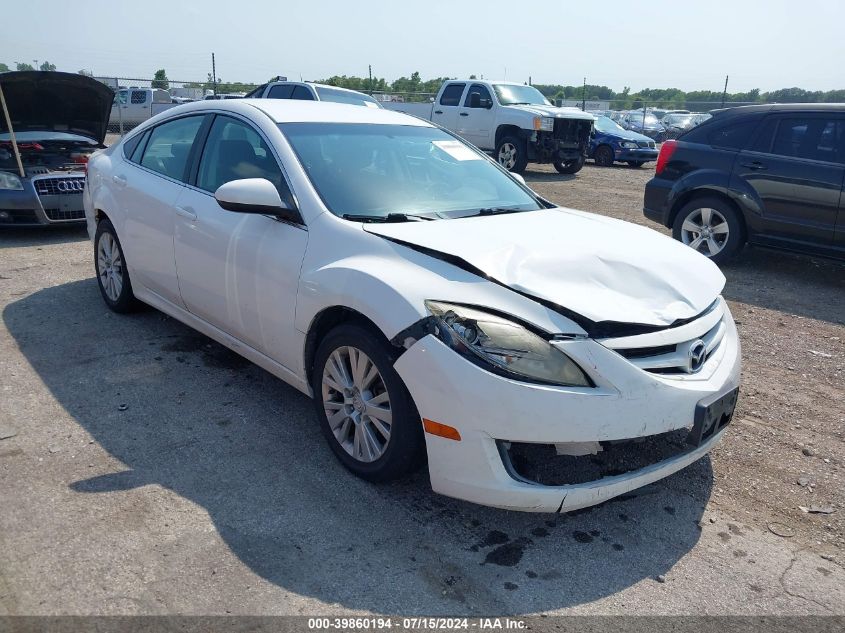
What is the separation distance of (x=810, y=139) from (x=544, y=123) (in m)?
9.09

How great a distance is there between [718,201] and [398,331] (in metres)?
5.92

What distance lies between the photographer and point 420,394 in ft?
9.58

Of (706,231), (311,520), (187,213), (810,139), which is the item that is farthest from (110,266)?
(810,139)

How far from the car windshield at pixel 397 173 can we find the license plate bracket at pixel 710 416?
1594 mm

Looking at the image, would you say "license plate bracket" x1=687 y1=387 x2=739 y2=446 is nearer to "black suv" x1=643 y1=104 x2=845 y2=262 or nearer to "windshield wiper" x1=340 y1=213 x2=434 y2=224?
"windshield wiper" x1=340 y1=213 x2=434 y2=224

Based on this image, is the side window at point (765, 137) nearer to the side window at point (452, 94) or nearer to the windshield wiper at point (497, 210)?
the windshield wiper at point (497, 210)

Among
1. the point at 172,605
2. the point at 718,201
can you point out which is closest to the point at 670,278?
A: the point at 172,605

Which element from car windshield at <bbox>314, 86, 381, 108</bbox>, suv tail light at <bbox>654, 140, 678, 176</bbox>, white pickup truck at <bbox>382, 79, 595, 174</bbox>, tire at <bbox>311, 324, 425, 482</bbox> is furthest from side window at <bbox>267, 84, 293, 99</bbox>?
tire at <bbox>311, 324, 425, 482</bbox>

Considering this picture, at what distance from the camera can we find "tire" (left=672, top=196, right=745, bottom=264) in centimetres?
765

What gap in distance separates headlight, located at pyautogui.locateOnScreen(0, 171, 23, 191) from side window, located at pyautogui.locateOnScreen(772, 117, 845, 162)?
7.95 m

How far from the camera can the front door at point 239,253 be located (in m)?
3.68

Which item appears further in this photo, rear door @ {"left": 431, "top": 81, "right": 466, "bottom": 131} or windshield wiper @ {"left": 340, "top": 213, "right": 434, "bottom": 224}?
rear door @ {"left": 431, "top": 81, "right": 466, "bottom": 131}

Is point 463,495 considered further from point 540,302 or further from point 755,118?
point 755,118

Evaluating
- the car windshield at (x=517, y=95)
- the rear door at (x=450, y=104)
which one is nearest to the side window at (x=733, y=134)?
the car windshield at (x=517, y=95)
